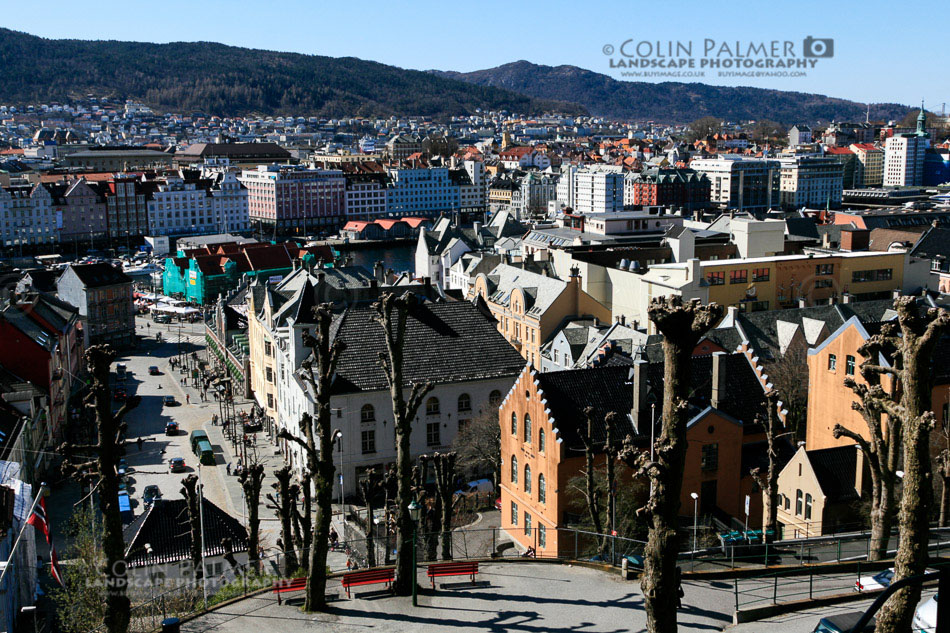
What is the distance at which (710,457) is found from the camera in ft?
78.8

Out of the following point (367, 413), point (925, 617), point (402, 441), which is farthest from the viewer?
point (367, 413)

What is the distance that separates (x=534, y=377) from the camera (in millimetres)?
23812

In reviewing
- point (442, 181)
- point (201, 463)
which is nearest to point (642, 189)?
point (442, 181)

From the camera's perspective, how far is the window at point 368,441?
101ft

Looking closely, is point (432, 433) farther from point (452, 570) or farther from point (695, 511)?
point (452, 570)

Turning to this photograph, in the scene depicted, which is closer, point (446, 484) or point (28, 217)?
point (446, 484)

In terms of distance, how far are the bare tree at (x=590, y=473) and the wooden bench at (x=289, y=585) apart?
294 inches

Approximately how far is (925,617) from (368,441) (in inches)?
818

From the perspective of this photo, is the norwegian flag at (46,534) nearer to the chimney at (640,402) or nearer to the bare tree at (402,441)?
the bare tree at (402,441)

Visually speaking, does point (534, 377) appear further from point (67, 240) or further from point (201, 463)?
point (67, 240)

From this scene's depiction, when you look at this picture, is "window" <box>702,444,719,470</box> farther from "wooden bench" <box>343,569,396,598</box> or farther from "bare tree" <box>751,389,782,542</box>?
"wooden bench" <box>343,569,396,598</box>

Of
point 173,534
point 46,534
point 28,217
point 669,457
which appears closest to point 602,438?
point 173,534

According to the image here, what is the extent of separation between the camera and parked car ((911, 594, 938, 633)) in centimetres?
1237

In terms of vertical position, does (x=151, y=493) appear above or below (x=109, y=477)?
below
